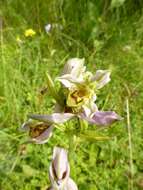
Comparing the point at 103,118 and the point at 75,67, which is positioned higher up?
the point at 75,67

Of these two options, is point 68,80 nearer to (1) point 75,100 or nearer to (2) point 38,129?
(1) point 75,100

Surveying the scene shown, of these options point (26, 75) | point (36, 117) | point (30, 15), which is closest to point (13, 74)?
point (26, 75)

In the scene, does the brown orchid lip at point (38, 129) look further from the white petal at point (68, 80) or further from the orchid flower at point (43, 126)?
the white petal at point (68, 80)

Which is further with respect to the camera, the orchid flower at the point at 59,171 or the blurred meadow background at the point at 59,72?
the blurred meadow background at the point at 59,72

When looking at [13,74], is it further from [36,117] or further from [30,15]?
[36,117]

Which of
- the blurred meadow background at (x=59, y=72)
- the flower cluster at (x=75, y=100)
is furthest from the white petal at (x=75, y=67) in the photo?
the blurred meadow background at (x=59, y=72)

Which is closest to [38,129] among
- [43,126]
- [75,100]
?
[43,126]

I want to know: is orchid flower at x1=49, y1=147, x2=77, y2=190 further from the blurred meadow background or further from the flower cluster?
the blurred meadow background
